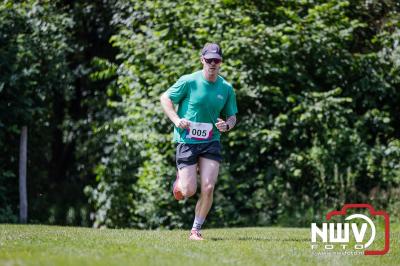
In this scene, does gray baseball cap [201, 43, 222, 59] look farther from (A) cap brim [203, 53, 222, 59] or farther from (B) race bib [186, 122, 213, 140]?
(B) race bib [186, 122, 213, 140]

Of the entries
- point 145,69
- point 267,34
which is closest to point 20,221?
point 145,69

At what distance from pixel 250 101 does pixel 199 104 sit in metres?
5.41

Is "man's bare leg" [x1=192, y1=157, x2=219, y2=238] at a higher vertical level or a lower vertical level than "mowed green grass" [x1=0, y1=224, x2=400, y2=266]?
higher

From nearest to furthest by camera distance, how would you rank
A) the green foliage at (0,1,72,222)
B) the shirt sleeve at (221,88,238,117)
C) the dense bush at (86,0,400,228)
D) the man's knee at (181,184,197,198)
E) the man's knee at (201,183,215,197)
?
the man's knee at (201,183,215,197) → the man's knee at (181,184,197,198) → the shirt sleeve at (221,88,238,117) → the dense bush at (86,0,400,228) → the green foliage at (0,1,72,222)

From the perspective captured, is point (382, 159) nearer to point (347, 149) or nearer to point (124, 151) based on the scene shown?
point (347, 149)

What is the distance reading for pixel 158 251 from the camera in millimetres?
6746

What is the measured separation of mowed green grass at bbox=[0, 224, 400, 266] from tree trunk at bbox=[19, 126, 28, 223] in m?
5.71

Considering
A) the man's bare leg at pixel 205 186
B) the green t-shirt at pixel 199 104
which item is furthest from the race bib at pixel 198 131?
the man's bare leg at pixel 205 186

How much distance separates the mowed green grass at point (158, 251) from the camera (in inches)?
241

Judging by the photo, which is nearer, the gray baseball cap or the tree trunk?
the gray baseball cap

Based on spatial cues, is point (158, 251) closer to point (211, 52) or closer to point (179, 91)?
point (179, 91)

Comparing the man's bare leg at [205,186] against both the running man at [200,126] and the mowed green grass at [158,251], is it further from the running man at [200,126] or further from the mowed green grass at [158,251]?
the mowed green grass at [158,251]

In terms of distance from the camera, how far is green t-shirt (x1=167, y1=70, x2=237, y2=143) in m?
8.12

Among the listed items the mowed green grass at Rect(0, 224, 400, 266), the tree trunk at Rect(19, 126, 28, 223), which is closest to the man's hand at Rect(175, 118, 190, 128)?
the mowed green grass at Rect(0, 224, 400, 266)
